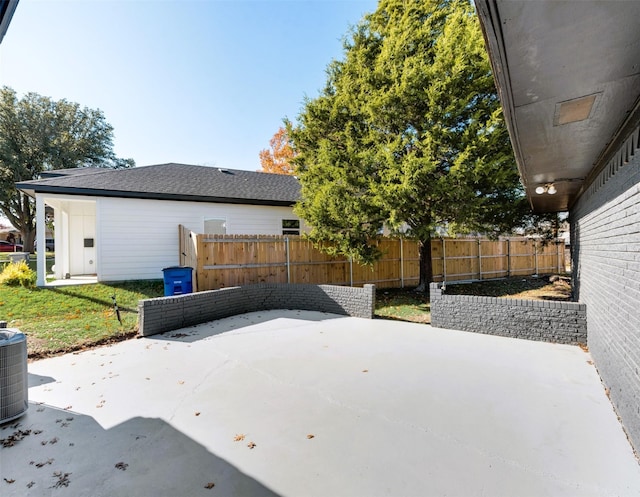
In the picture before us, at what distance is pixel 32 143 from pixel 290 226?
23.2 m

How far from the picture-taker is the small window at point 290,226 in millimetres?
13539

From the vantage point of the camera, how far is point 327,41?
1088 cm

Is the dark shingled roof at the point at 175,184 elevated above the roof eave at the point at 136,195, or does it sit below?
above

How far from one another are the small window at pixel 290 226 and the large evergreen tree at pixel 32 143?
21.9m

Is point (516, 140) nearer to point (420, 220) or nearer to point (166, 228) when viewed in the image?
point (420, 220)

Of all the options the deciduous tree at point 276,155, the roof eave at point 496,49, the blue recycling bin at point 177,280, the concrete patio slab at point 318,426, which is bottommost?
the concrete patio slab at point 318,426

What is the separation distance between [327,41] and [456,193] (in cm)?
717

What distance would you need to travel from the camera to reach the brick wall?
8.98ft

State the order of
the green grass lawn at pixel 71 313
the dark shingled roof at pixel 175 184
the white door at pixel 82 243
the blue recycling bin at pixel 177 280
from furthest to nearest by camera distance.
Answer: the white door at pixel 82 243
the dark shingled roof at pixel 175 184
the blue recycling bin at pixel 177 280
the green grass lawn at pixel 71 313

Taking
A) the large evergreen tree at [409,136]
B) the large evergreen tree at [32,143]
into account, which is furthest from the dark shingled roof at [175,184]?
the large evergreen tree at [32,143]

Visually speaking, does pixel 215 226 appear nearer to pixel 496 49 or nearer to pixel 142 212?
pixel 142 212

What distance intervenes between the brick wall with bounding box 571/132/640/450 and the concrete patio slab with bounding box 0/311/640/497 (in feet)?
1.01

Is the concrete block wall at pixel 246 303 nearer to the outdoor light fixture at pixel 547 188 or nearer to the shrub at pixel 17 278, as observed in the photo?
the outdoor light fixture at pixel 547 188

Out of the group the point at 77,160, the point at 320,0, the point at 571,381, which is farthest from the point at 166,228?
the point at 77,160
